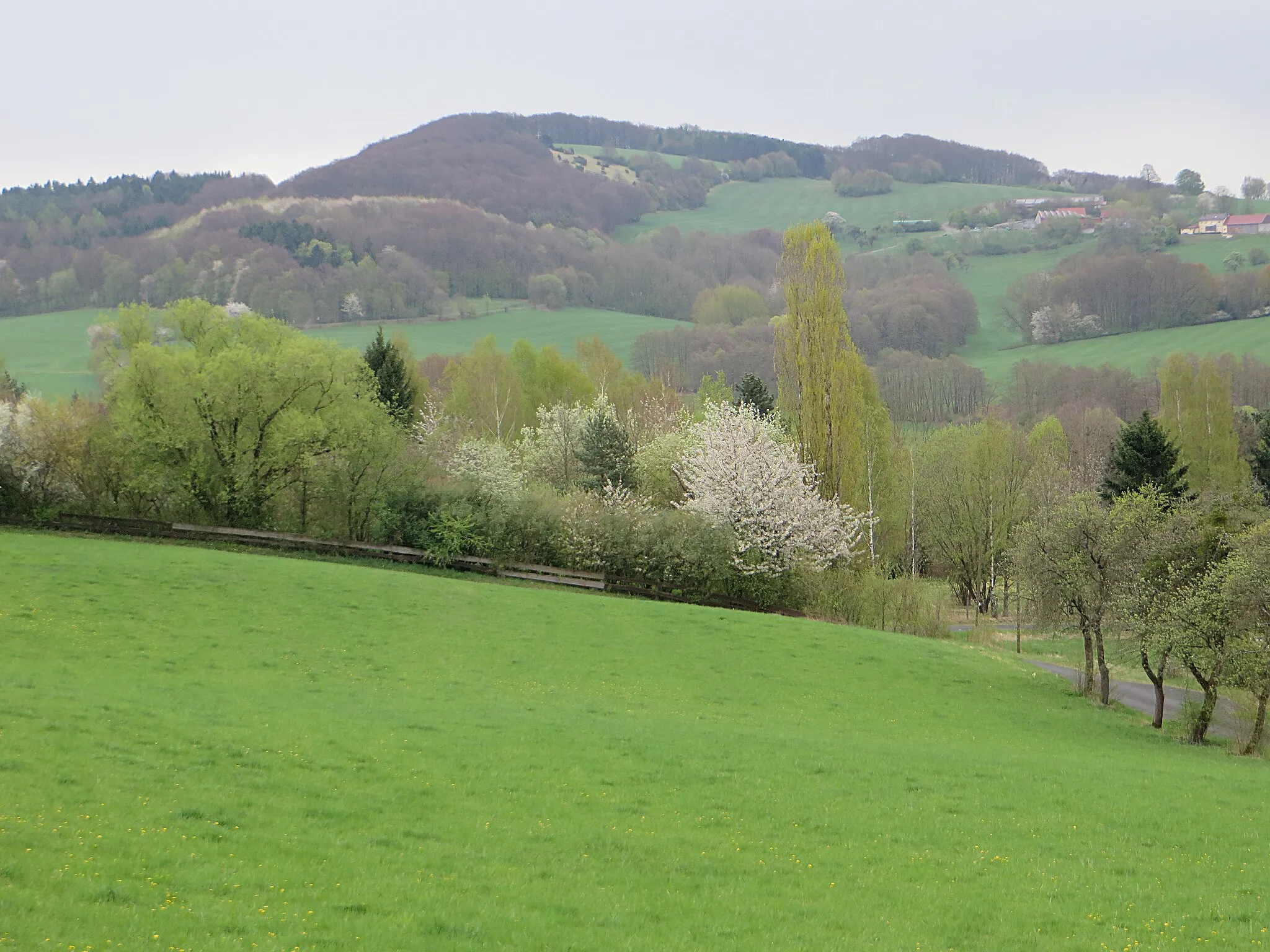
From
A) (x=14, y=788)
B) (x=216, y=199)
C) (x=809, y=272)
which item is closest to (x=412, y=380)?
(x=809, y=272)

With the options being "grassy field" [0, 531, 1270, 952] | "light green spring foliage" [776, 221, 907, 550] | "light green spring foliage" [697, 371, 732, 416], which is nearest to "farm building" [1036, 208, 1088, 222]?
"light green spring foliage" [697, 371, 732, 416]

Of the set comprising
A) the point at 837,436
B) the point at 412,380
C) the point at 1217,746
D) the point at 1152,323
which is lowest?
the point at 1217,746

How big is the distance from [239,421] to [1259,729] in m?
37.6

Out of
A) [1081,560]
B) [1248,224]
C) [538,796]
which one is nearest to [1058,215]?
[1248,224]

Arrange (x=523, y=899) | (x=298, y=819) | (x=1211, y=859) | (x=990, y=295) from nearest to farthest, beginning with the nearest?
1. (x=523, y=899)
2. (x=298, y=819)
3. (x=1211, y=859)
4. (x=990, y=295)

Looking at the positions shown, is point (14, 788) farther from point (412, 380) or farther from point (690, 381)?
point (690, 381)

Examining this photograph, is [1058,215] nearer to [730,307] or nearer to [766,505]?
[730,307]

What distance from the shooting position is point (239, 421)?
4100cm

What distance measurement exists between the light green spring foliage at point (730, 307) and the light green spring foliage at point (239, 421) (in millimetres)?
89809

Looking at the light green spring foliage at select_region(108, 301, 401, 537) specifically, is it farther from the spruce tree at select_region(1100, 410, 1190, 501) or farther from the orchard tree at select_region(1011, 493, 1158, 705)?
the spruce tree at select_region(1100, 410, 1190, 501)

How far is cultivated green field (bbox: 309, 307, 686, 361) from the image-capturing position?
11669cm

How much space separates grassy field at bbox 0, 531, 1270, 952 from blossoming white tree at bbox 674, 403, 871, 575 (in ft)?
42.9

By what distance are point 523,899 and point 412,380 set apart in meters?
60.0

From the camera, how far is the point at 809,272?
155 ft
